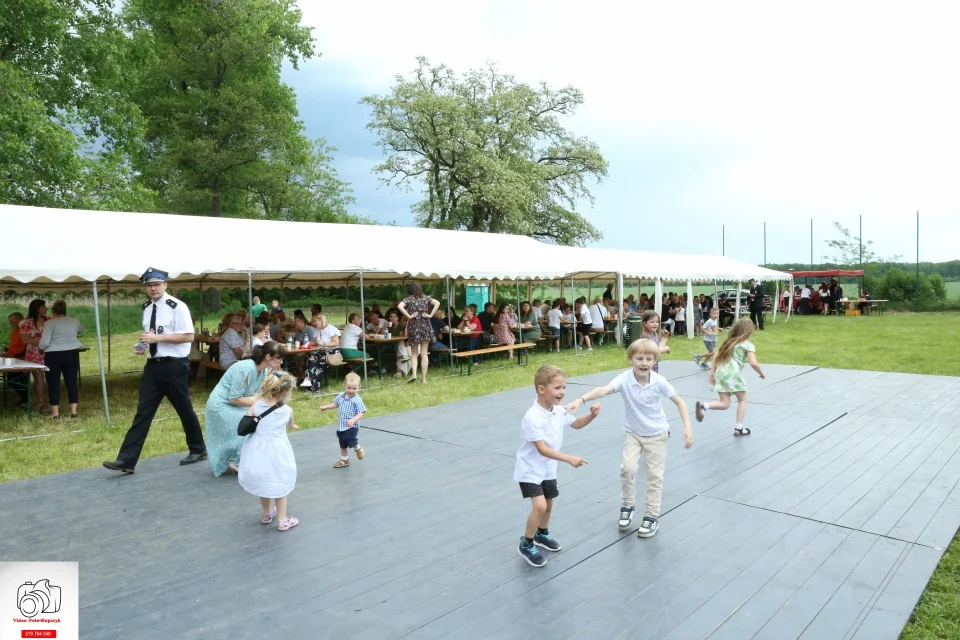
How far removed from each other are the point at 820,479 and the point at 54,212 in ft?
34.9

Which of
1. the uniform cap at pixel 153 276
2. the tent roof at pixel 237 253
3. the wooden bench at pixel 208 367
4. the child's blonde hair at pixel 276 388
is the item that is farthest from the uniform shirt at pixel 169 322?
the wooden bench at pixel 208 367

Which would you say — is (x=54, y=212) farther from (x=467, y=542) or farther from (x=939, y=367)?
(x=939, y=367)

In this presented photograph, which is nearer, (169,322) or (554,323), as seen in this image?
(169,322)

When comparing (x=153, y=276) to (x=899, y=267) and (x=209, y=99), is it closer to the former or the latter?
(x=209, y=99)

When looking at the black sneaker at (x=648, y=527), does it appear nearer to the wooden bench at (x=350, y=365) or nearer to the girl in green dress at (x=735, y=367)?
the girl in green dress at (x=735, y=367)

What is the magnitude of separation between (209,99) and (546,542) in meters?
25.7

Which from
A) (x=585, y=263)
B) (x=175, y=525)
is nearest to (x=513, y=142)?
(x=585, y=263)

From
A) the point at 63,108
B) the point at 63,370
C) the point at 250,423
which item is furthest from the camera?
the point at 63,108

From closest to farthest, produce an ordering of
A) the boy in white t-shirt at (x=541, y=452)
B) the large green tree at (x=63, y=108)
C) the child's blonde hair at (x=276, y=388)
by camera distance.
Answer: the boy in white t-shirt at (x=541, y=452), the child's blonde hair at (x=276, y=388), the large green tree at (x=63, y=108)

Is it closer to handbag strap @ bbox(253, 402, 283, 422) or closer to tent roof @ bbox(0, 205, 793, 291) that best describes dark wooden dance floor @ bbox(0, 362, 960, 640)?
handbag strap @ bbox(253, 402, 283, 422)

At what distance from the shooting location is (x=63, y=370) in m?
8.45

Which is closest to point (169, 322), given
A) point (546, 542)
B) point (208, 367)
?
point (546, 542)

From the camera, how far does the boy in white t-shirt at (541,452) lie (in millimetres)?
3418

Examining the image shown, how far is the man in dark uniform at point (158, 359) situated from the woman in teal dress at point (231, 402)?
1.28 feet
